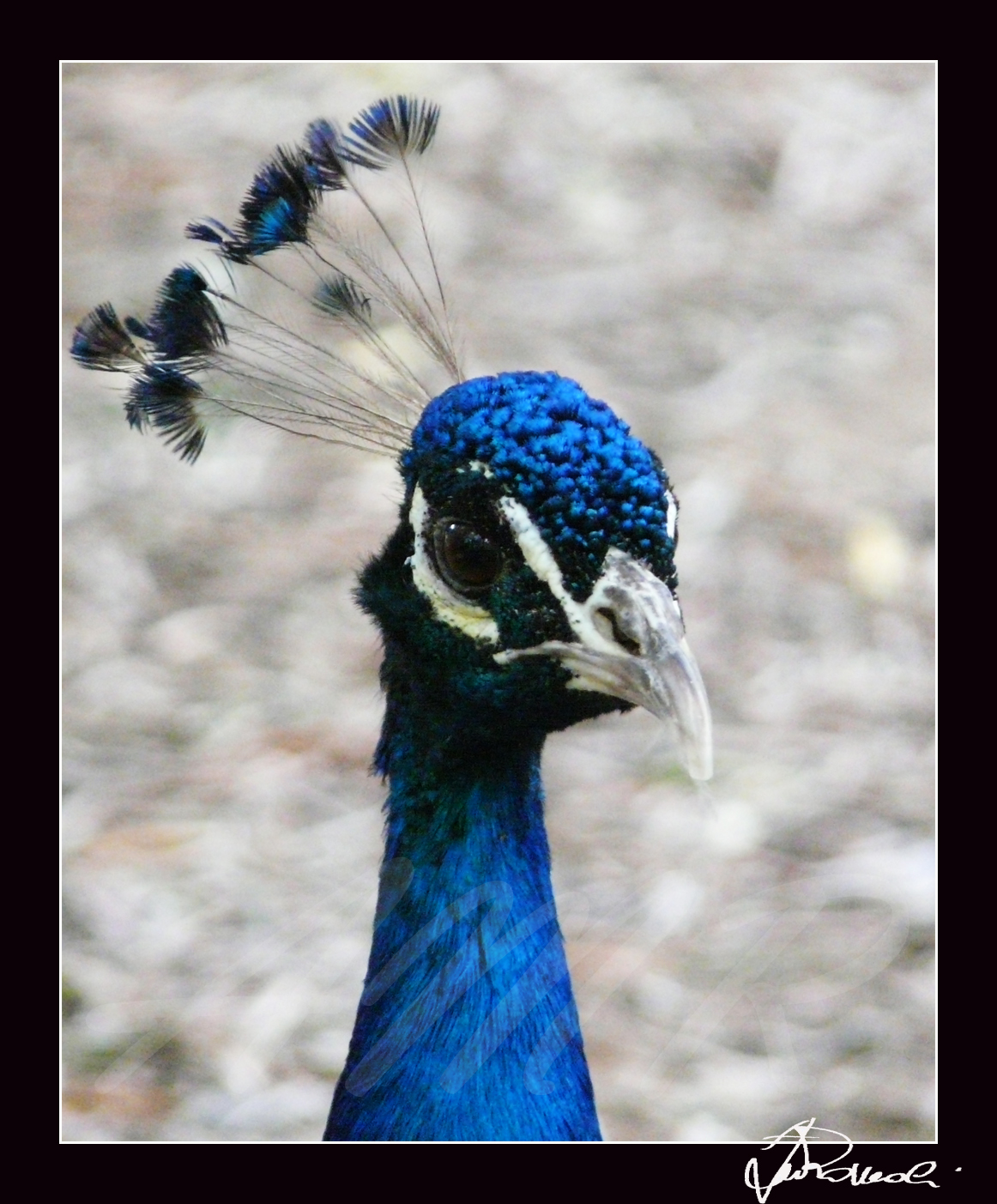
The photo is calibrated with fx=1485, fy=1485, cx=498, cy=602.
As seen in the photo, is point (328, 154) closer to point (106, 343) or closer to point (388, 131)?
point (388, 131)

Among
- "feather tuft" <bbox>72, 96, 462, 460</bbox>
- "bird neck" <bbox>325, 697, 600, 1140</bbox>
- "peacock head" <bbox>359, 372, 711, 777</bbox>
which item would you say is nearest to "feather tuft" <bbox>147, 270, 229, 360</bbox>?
"feather tuft" <bbox>72, 96, 462, 460</bbox>

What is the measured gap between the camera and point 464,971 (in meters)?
1.55

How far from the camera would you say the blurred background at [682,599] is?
8.82 ft

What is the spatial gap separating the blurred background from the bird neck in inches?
35.2

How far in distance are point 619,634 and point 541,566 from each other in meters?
0.09

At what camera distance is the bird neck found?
1528 millimetres

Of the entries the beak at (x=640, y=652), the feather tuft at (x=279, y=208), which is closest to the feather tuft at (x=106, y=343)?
the feather tuft at (x=279, y=208)

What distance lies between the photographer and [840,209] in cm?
369

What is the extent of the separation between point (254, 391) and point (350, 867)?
149 centimetres

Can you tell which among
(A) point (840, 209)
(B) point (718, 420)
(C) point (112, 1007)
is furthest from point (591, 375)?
(C) point (112, 1007)

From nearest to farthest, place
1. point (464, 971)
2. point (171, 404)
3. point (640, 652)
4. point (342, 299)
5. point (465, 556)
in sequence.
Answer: point (640, 652) → point (465, 556) → point (464, 971) → point (171, 404) → point (342, 299)

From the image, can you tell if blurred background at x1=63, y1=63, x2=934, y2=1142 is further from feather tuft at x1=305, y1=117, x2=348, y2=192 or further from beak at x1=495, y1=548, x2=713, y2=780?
beak at x1=495, y1=548, x2=713, y2=780
